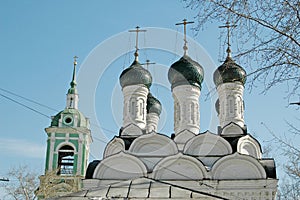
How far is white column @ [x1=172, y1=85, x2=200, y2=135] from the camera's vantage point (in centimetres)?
1484

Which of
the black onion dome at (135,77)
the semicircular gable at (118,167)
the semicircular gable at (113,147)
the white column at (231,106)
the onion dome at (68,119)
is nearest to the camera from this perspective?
the semicircular gable at (118,167)

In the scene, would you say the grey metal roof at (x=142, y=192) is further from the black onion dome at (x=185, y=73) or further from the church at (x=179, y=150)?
the black onion dome at (x=185, y=73)

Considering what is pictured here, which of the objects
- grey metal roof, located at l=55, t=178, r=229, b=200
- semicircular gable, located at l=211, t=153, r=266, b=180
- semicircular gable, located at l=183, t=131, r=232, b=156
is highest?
semicircular gable, located at l=183, t=131, r=232, b=156

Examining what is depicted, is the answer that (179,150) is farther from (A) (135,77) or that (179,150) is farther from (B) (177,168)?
(A) (135,77)

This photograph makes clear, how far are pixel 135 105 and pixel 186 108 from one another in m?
1.77

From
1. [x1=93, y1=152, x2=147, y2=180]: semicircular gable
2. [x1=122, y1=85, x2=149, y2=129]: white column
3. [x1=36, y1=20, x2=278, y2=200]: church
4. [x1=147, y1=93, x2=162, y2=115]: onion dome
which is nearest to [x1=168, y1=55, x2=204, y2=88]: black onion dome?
[x1=36, y1=20, x2=278, y2=200]: church

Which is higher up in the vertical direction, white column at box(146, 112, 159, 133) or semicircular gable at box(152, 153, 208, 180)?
white column at box(146, 112, 159, 133)

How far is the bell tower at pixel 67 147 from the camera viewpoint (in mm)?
17578

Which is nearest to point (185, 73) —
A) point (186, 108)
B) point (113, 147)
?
point (186, 108)

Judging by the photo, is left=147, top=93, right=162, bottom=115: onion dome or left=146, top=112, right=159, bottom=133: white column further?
left=147, top=93, right=162, bottom=115: onion dome

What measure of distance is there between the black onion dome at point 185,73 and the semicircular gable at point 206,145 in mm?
2459

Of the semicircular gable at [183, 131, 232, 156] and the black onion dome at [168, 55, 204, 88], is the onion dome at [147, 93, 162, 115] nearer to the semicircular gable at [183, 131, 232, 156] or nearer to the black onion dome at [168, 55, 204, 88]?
the black onion dome at [168, 55, 204, 88]

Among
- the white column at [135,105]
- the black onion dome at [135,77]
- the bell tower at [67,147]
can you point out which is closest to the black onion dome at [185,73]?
the black onion dome at [135,77]

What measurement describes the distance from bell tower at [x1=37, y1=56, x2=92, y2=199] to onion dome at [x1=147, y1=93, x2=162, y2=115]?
112 inches
